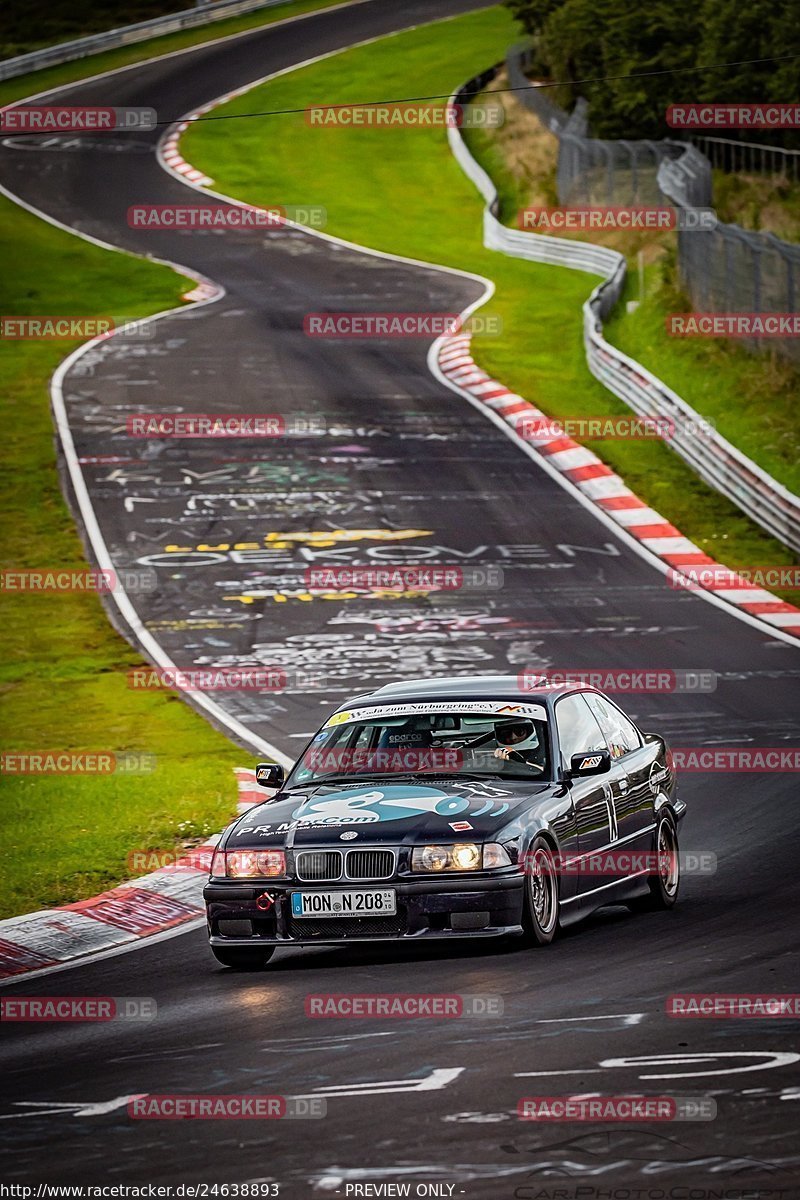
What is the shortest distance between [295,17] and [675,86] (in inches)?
1359

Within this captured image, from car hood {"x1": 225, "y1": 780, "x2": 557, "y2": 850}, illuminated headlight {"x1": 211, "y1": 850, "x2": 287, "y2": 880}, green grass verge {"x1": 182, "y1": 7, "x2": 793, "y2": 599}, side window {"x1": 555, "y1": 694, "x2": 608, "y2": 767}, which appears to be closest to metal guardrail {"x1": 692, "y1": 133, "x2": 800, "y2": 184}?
green grass verge {"x1": 182, "y1": 7, "x2": 793, "y2": 599}

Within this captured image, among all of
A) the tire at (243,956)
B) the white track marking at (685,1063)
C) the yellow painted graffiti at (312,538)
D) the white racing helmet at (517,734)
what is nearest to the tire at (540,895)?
the white racing helmet at (517,734)

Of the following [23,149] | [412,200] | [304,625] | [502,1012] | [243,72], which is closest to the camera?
[502,1012]

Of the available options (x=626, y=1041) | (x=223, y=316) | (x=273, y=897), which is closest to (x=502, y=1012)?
(x=626, y=1041)

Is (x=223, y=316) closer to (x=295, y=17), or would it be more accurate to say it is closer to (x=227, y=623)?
(x=227, y=623)

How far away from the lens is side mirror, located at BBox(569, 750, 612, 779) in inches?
402

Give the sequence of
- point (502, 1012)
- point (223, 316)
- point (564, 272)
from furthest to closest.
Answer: point (564, 272)
point (223, 316)
point (502, 1012)

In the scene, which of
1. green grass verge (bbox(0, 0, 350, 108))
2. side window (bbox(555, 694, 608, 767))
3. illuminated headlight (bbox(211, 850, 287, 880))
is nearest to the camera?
illuminated headlight (bbox(211, 850, 287, 880))

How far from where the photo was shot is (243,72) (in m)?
67.9

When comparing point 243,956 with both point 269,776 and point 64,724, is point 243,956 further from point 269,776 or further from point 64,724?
point 64,724

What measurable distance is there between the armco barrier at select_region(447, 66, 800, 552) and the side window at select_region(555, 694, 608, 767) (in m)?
13.9

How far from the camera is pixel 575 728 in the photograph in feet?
36.0

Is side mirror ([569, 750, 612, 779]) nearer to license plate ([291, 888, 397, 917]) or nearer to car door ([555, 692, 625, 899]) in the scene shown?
car door ([555, 692, 625, 899])

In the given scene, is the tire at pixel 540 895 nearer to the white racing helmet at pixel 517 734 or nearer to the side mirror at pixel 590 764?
the side mirror at pixel 590 764
